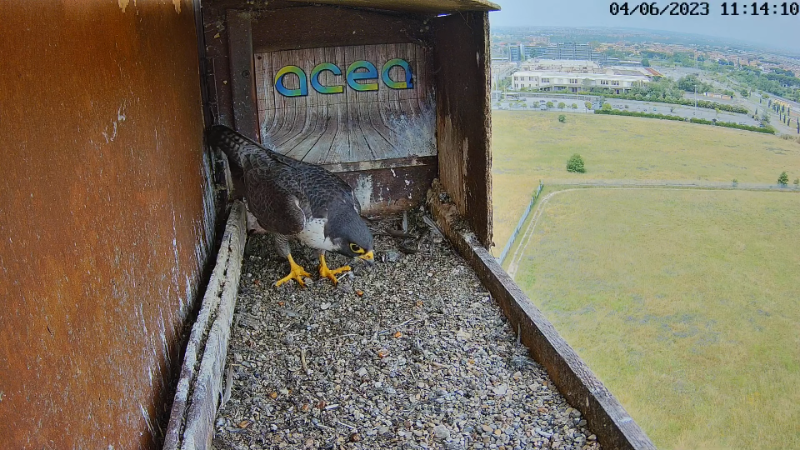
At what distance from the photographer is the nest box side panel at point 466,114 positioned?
301cm

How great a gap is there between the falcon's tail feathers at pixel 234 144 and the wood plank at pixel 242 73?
7.3 inches

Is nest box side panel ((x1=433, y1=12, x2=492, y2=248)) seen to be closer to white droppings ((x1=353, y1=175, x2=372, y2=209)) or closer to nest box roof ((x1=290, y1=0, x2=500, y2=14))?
nest box roof ((x1=290, y1=0, x2=500, y2=14))

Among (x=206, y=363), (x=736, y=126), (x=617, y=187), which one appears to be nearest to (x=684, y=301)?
(x=617, y=187)

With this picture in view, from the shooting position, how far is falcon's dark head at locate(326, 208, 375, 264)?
311 centimetres

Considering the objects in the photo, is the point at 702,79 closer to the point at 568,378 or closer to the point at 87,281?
the point at 568,378

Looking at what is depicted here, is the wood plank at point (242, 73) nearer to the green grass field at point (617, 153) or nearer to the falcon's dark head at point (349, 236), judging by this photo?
the falcon's dark head at point (349, 236)

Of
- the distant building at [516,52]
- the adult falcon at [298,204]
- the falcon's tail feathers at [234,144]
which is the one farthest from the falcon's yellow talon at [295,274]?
the distant building at [516,52]

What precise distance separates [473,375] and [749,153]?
92.1 inches

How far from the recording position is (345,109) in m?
3.85

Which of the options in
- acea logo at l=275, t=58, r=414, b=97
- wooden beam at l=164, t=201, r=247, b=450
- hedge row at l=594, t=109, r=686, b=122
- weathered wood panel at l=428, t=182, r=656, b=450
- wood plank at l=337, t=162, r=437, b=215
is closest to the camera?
wooden beam at l=164, t=201, r=247, b=450

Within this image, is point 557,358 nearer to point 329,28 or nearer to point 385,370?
point 385,370

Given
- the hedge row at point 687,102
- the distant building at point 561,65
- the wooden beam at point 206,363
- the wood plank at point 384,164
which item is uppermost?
the distant building at point 561,65

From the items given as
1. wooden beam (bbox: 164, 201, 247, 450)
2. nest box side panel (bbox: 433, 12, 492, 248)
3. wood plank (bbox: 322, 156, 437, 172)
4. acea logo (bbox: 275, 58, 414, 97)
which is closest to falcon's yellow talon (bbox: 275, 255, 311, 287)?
wooden beam (bbox: 164, 201, 247, 450)

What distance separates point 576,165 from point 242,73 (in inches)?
86.6
